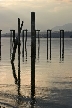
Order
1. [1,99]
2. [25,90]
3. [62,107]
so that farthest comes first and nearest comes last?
[25,90] → [1,99] → [62,107]

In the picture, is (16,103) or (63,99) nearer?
(16,103)

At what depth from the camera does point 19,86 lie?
67.7ft

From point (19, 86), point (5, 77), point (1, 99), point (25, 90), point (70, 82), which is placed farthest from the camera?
point (5, 77)

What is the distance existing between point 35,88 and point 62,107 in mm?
4584

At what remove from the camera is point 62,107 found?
15180 mm

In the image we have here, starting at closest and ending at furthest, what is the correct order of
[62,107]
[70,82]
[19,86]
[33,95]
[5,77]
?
[62,107], [33,95], [19,86], [70,82], [5,77]

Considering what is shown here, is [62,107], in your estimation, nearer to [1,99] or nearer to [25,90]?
[1,99]

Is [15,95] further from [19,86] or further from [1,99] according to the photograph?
[19,86]

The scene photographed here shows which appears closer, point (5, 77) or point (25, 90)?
point (25, 90)

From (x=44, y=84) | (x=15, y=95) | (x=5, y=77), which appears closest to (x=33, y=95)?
(x=15, y=95)

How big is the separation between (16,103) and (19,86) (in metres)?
4.88

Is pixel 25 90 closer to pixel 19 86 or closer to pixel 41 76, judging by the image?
pixel 19 86

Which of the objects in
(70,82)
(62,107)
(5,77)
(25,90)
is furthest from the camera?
(5,77)

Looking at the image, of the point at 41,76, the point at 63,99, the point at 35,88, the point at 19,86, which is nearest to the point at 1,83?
the point at 19,86
